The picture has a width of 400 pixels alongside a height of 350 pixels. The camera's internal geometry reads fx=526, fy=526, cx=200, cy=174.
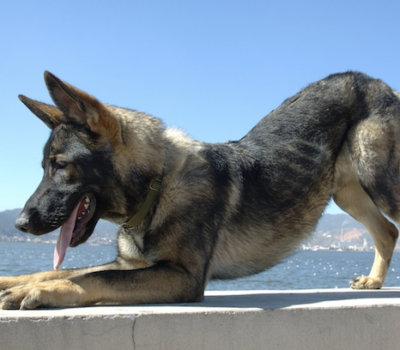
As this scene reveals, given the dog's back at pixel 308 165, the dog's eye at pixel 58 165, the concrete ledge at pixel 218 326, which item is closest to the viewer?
the concrete ledge at pixel 218 326

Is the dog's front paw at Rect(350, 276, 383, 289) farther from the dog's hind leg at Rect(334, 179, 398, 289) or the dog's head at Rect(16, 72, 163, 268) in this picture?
the dog's head at Rect(16, 72, 163, 268)

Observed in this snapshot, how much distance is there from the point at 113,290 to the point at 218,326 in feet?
2.78

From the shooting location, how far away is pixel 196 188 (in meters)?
4.55

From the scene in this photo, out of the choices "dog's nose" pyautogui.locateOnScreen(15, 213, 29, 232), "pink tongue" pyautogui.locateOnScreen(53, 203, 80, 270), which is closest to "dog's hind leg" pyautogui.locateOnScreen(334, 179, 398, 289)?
"pink tongue" pyautogui.locateOnScreen(53, 203, 80, 270)

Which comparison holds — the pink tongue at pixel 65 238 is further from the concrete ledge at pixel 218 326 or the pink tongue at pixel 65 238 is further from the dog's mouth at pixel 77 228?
the concrete ledge at pixel 218 326

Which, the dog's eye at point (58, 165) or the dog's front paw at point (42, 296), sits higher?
the dog's eye at point (58, 165)

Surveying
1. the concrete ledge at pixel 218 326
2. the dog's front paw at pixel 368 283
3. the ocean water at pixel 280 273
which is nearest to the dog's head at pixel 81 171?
the concrete ledge at pixel 218 326

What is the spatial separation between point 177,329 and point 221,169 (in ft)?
6.14

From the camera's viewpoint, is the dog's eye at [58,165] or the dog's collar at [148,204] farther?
the dog's collar at [148,204]

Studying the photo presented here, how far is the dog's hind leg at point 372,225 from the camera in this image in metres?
5.86

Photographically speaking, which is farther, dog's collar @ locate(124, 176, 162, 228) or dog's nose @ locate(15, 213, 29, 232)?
dog's collar @ locate(124, 176, 162, 228)

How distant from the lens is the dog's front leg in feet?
11.4

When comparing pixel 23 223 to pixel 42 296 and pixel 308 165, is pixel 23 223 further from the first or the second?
pixel 308 165

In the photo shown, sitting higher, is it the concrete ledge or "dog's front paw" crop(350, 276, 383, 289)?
the concrete ledge
